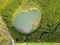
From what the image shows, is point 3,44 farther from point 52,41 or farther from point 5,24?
point 52,41

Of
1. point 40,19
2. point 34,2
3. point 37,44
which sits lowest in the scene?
point 37,44

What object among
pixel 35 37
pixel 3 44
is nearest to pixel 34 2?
pixel 35 37

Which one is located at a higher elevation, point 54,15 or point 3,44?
point 54,15

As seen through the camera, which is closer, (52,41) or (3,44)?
(3,44)

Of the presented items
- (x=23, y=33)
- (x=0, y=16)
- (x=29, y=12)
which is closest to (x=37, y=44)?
(x=23, y=33)

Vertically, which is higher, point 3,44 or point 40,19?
point 40,19

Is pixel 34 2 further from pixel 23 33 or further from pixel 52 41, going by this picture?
pixel 52 41
